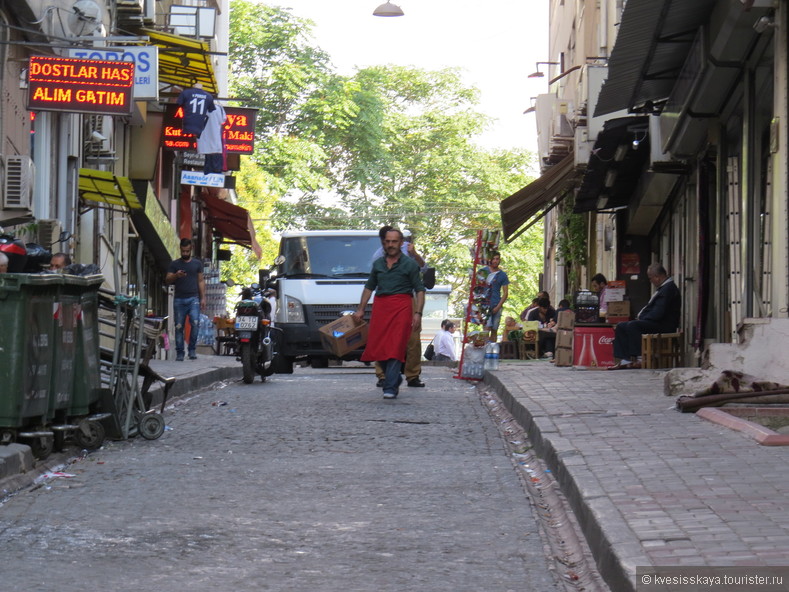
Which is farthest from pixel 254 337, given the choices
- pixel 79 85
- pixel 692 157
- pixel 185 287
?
pixel 692 157

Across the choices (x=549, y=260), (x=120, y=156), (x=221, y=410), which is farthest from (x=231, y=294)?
(x=221, y=410)

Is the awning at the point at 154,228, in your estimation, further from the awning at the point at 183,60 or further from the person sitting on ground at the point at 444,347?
the person sitting on ground at the point at 444,347

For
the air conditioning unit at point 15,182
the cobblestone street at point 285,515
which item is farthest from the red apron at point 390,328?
the air conditioning unit at point 15,182

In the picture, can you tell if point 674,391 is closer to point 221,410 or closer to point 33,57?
point 221,410

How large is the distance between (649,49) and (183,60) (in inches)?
460

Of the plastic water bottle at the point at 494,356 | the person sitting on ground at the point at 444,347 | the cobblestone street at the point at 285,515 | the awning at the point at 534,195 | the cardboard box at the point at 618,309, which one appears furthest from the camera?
the person sitting on ground at the point at 444,347

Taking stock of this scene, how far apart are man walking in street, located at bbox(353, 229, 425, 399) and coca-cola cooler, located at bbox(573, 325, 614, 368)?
17.6 ft

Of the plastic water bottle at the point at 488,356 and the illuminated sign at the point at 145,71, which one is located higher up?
the illuminated sign at the point at 145,71

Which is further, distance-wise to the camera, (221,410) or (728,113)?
(728,113)

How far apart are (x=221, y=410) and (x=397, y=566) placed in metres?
7.19

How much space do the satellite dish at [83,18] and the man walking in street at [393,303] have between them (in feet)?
22.2

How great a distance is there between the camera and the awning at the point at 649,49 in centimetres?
1320

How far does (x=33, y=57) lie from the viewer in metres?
15.9

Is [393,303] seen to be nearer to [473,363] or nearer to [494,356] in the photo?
[473,363]
